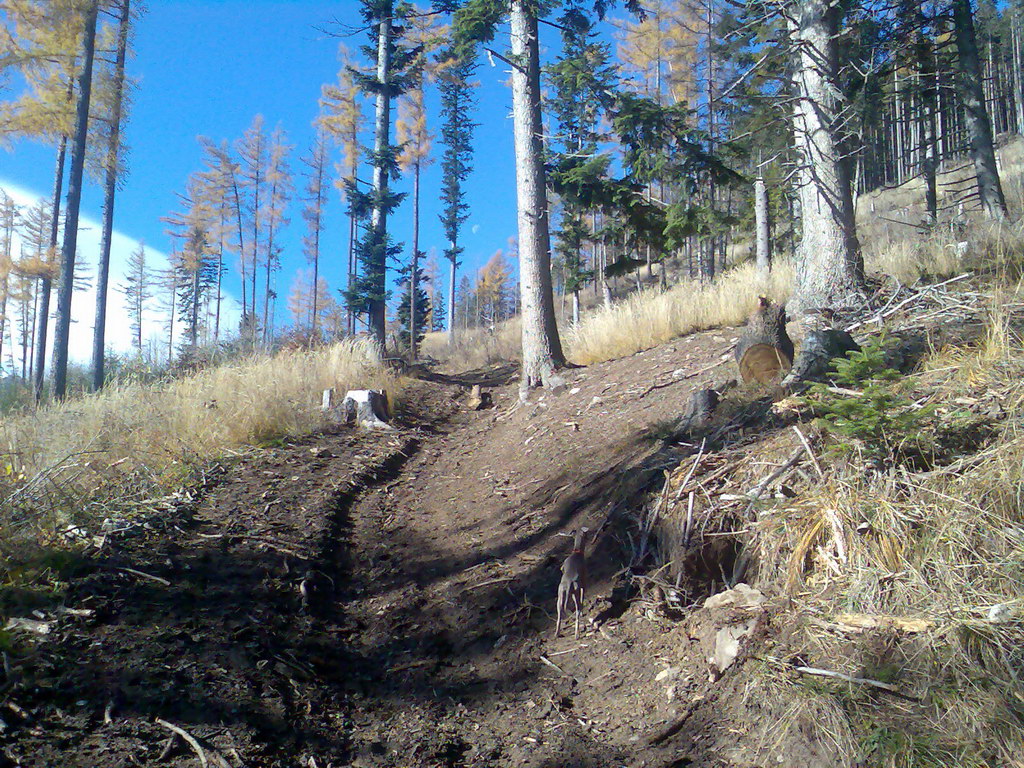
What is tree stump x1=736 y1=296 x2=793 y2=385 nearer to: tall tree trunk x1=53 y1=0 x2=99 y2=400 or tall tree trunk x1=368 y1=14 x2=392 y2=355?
tall tree trunk x1=368 y1=14 x2=392 y2=355

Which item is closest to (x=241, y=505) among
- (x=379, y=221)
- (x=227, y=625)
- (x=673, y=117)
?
(x=227, y=625)

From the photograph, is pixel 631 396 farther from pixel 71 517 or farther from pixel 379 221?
pixel 379 221

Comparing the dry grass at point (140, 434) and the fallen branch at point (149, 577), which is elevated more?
the dry grass at point (140, 434)

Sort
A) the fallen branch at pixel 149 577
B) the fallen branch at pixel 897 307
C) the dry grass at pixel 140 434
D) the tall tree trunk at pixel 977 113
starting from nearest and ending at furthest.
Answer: the fallen branch at pixel 149 577 → the dry grass at pixel 140 434 → the fallen branch at pixel 897 307 → the tall tree trunk at pixel 977 113

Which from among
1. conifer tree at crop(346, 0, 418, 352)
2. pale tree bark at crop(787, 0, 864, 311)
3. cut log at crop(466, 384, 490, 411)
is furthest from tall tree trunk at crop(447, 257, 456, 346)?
pale tree bark at crop(787, 0, 864, 311)

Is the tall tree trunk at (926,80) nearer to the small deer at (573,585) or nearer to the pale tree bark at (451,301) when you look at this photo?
the small deer at (573,585)

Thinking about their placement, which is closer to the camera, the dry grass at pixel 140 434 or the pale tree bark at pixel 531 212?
the dry grass at pixel 140 434

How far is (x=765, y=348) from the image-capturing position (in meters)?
4.79

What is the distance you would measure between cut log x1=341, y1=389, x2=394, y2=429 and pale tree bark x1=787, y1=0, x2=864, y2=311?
5.11 metres

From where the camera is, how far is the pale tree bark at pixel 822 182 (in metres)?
6.29

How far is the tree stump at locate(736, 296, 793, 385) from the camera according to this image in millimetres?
4754

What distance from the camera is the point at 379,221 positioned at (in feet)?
46.8

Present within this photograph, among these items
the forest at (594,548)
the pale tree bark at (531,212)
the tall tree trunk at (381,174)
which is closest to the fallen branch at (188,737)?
the forest at (594,548)

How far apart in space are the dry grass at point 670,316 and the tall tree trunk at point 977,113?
6.23 m
